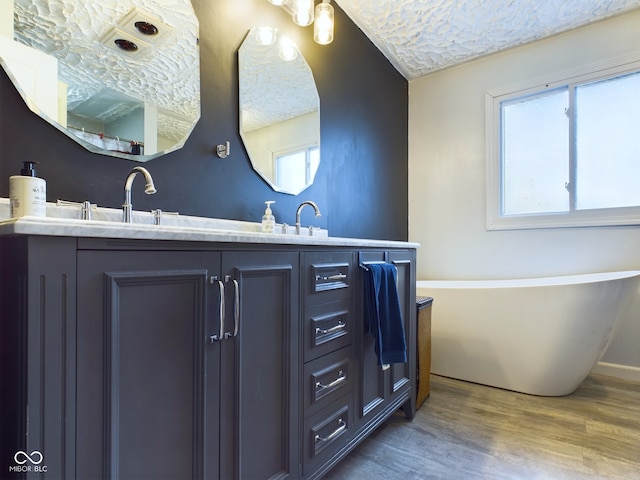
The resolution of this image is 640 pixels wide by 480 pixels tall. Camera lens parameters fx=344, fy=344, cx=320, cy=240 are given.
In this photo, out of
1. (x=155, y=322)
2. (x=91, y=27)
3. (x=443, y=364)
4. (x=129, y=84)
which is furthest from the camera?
(x=443, y=364)

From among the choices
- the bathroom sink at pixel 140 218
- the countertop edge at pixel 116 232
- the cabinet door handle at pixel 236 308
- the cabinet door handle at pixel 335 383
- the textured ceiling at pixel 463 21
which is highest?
the textured ceiling at pixel 463 21

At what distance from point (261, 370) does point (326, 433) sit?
424mm

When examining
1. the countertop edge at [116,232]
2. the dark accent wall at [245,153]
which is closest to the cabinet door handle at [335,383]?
the countertop edge at [116,232]

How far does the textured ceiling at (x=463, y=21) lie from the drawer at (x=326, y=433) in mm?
2286

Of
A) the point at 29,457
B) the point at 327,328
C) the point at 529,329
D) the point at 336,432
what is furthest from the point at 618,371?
the point at 29,457

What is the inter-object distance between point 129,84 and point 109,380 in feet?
3.49

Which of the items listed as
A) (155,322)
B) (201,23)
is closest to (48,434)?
(155,322)

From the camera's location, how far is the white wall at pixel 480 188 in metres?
2.38

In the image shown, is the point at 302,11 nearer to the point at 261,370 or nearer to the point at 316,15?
the point at 316,15

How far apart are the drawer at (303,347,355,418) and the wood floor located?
371 millimetres

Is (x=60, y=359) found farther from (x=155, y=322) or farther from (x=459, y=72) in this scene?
(x=459, y=72)

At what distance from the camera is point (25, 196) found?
2.68 ft

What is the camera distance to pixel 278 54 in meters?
1.85

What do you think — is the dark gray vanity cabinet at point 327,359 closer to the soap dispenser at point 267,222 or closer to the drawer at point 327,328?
the drawer at point 327,328
